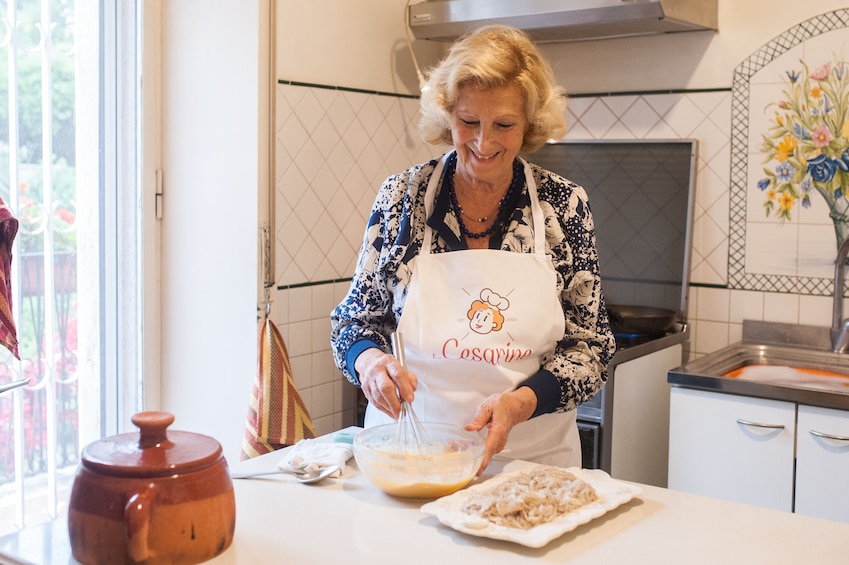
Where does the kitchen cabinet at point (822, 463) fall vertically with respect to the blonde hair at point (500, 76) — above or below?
below

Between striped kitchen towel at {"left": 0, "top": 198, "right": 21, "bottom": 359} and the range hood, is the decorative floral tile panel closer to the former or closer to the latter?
the range hood

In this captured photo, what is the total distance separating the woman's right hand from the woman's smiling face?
1.37 feet

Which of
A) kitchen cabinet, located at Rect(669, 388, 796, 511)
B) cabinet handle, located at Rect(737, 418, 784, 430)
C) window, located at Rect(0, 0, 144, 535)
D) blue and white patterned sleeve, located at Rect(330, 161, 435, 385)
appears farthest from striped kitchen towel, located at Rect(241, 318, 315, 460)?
cabinet handle, located at Rect(737, 418, 784, 430)

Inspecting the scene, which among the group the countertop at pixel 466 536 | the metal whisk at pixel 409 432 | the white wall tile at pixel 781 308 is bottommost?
the countertop at pixel 466 536

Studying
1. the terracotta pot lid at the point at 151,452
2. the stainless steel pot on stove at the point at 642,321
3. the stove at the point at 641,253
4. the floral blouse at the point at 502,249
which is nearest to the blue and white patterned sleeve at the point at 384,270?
the floral blouse at the point at 502,249

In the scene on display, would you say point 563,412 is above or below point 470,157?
below

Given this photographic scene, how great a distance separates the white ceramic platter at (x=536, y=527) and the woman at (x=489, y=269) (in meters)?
0.31

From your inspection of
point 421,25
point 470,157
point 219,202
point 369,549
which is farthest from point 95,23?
point 369,549

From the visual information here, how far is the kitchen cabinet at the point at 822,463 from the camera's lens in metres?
2.16

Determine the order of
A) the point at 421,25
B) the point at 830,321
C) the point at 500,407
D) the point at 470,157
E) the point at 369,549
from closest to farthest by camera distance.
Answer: the point at 369,549
the point at 500,407
the point at 470,157
the point at 830,321
the point at 421,25

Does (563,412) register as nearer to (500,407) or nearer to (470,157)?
(500,407)

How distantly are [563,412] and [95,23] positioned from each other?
1.57m

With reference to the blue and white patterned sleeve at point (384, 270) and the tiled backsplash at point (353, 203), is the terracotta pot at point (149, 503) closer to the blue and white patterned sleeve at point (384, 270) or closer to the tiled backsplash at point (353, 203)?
the blue and white patterned sleeve at point (384, 270)

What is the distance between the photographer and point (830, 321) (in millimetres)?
2637
